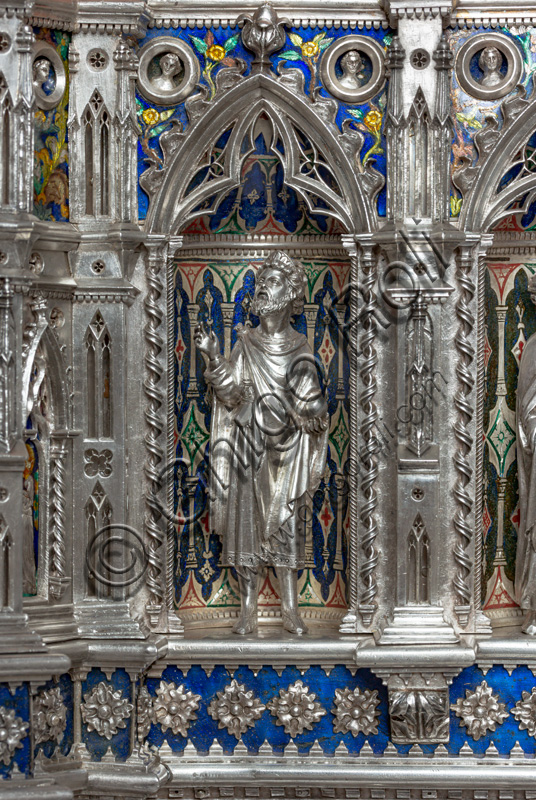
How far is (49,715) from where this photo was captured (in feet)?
28.6

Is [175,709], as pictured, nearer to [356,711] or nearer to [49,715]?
[49,715]

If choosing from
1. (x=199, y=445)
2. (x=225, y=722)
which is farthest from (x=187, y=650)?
(x=199, y=445)

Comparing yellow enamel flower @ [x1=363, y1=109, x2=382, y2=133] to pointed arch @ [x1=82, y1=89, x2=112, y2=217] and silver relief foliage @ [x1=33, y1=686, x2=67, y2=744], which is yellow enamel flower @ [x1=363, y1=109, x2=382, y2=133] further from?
silver relief foliage @ [x1=33, y1=686, x2=67, y2=744]

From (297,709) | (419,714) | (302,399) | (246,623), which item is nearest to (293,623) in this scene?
(246,623)

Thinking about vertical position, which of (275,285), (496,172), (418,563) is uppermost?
(496,172)

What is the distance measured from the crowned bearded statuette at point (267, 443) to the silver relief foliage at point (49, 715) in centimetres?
129

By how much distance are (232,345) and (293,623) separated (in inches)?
76.6

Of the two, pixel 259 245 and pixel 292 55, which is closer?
pixel 292 55

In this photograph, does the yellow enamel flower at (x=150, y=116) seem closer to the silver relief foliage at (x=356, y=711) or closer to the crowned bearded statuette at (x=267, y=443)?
the crowned bearded statuette at (x=267, y=443)

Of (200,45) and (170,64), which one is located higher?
(200,45)

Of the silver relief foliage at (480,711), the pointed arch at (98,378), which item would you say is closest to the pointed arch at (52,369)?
the pointed arch at (98,378)

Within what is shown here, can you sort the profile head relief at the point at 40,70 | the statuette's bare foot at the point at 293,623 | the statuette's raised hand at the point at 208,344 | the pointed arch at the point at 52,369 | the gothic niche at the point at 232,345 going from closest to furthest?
the pointed arch at the point at 52,369 → the profile head relief at the point at 40,70 → the statuette's raised hand at the point at 208,344 → the statuette's bare foot at the point at 293,623 → the gothic niche at the point at 232,345

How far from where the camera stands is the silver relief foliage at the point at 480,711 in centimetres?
905

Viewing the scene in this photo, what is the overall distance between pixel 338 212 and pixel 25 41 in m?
2.24
